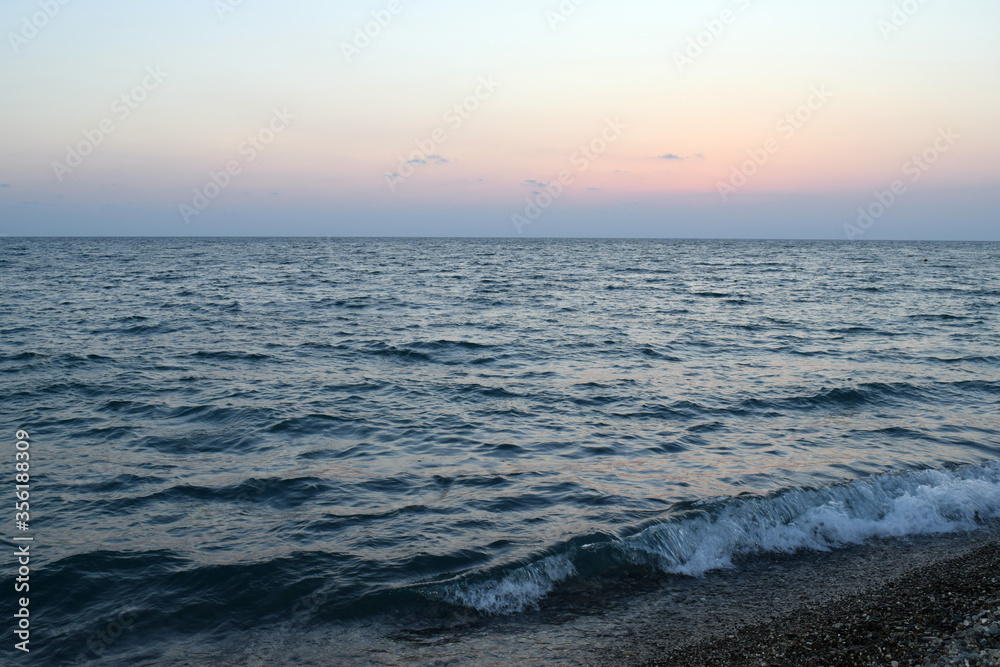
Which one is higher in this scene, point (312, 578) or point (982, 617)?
point (982, 617)

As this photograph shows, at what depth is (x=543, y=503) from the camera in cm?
1029

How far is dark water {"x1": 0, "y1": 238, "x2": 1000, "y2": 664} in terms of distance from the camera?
7996 mm

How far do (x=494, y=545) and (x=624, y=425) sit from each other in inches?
244

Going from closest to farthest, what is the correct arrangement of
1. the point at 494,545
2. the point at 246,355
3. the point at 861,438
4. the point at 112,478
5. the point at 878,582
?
the point at 878,582
the point at 494,545
the point at 112,478
the point at 861,438
the point at 246,355

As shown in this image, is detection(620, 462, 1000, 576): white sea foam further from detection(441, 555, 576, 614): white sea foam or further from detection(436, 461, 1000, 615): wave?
detection(441, 555, 576, 614): white sea foam

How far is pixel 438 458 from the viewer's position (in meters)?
12.3

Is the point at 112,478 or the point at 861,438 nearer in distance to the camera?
the point at 112,478

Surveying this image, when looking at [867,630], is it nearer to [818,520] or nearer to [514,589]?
[818,520]

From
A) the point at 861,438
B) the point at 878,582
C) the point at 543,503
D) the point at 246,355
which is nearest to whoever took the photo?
the point at 878,582

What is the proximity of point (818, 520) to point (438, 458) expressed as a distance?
642cm

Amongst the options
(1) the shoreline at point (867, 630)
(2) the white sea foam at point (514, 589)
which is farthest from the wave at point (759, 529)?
(1) the shoreline at point (867, 630)

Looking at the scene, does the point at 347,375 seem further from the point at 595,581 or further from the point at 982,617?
the point at 982,617

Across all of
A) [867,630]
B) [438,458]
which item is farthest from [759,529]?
[438,458]

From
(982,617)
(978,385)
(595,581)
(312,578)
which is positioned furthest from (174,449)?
(978,385)
